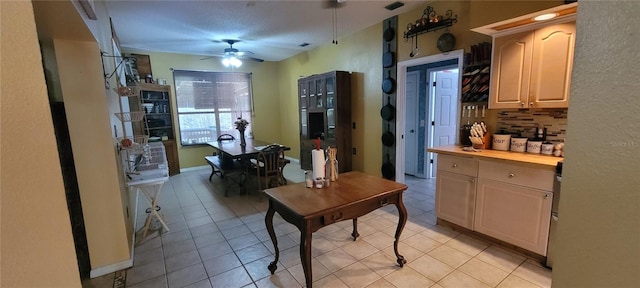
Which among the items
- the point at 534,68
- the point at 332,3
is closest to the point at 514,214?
the point at 534,68

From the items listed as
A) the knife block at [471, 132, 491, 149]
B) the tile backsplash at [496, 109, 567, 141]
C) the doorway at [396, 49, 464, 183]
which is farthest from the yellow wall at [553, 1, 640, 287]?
the doorway at [396, 49, 464, 183]

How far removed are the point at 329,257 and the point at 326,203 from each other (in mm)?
916

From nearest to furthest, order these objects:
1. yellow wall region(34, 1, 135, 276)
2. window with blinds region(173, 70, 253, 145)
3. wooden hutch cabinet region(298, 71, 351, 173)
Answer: yellow wall region(34, 1, 135, 276), wooden hutch cabinet region(298, 71, 351, 173), window with blinds region(173, 70, 253, 145)

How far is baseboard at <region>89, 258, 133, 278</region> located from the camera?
7.35 ft

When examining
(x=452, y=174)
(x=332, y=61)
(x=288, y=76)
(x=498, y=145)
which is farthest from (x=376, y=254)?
(x=288, y=76)

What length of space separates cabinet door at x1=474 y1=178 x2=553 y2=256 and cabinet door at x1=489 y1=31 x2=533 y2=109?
80cm

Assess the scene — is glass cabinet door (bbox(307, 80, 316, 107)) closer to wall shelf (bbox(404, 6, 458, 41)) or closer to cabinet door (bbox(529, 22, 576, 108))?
wall shelf (bbox(404, 6, 458, 41))

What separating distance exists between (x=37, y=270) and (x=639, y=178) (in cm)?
156

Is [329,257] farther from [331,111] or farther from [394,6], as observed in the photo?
[394,6]

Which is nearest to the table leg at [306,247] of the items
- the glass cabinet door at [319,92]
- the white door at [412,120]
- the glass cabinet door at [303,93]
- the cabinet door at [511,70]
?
the cabinet door at [511,70]

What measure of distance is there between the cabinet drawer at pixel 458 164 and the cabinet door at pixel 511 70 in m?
0.62

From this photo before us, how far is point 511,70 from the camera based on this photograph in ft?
8.19

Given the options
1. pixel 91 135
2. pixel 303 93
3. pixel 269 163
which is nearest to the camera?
pixel 91 135

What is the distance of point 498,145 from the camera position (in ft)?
8.94
